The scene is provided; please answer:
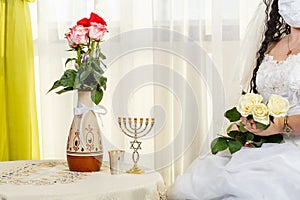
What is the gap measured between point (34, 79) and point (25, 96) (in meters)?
0.11

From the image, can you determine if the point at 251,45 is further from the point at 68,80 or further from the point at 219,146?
the point at 68,80

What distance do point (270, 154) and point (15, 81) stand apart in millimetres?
1576

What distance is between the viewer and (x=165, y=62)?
2.81m

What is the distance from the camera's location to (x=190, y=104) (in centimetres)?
281

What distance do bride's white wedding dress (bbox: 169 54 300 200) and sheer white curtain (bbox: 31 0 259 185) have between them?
85 centimetres

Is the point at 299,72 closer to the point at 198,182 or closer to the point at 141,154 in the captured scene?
the point at 198,182

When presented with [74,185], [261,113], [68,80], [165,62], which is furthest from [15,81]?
[261,113]

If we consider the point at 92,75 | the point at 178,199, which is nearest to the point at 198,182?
the point at 178,199

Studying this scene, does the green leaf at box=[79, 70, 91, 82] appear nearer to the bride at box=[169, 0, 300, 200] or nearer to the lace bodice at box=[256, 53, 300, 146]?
the bride at box=[169, 0, 300, 200]

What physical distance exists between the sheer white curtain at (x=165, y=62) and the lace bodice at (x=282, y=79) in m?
0.77

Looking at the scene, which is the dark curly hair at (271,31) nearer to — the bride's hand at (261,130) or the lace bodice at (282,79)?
the lace bodice at (282,79)

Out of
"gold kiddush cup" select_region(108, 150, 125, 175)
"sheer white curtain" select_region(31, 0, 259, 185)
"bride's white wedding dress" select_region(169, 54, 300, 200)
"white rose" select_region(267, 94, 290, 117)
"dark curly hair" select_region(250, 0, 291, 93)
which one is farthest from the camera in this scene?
"sheer white curtain" select_region(31, 0, 259, 185)

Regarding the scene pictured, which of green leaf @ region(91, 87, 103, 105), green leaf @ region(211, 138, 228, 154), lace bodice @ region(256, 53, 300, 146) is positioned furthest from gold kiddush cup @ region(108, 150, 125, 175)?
lace bodice @ region(256, 53, 300, 146)

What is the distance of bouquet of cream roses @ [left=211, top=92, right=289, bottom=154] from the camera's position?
1.69 meters
